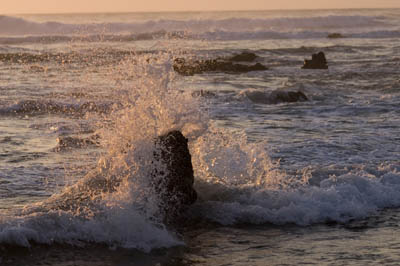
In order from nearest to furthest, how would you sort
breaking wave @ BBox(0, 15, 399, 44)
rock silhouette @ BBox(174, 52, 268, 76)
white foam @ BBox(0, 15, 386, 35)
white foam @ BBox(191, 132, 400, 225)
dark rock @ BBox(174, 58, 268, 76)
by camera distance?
1. white foam @ BBox(191, 132, 400, 225)
2. rock silhouette @ BBox(174, 52, 268, 76)
3. dark rock @ BBox(174, 58, 268, 76)
4. breaking wave @ BBox(0, 15, 399, 44)
5. white foam @ BBox(0, 15, 386, 35)

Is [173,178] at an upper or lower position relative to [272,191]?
upper

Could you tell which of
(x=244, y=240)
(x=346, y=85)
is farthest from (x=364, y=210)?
(x=346, y=85)

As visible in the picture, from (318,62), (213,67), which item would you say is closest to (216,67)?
(213,67)

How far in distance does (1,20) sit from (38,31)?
634 cm

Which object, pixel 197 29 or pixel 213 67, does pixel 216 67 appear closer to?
pixel 213 67

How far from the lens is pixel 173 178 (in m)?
8.40

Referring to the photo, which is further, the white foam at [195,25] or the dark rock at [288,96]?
the white foam at [195,25]

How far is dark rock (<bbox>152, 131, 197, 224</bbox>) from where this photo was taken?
8.36m

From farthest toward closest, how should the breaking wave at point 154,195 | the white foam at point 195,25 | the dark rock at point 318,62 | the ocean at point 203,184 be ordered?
the white foam at point 195,25 < the dark rock at point 318,62 < the breaking wave at point 154,195 < the ocean at point 203,184

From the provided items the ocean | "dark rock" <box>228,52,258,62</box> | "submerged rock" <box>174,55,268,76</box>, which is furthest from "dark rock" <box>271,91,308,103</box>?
"dark rock" <box>228,52,258,62</box>

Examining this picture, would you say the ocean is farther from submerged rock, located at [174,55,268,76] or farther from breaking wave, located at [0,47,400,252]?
submerged rock, located at [174,55,268,76]

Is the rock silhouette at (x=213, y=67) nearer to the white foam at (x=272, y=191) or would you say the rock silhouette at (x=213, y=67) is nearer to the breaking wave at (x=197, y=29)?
the white foam at (x=272, y=191)

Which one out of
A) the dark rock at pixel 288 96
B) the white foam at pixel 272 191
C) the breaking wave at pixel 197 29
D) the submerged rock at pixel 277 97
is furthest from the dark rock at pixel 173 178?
the breaking wave at pixel 197 29

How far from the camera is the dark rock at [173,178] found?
8359 millimetres
